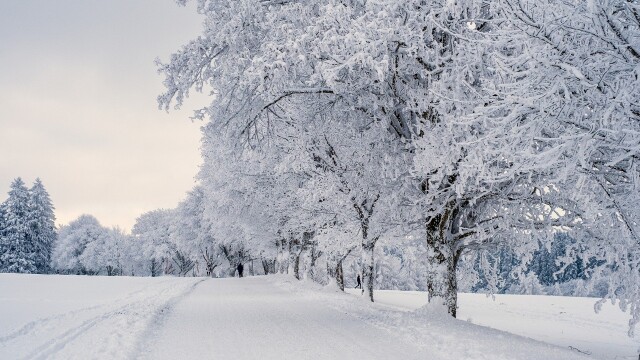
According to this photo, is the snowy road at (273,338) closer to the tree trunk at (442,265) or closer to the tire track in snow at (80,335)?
the tire track in snow at (80,335)

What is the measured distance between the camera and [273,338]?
29.1 ft

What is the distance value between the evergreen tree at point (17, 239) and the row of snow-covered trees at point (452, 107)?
54.1 meters

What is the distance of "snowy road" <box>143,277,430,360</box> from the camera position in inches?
292

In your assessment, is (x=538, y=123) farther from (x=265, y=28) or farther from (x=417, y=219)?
(x=417, y=219)

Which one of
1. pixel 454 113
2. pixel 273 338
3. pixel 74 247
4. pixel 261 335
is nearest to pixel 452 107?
pixel 454 113

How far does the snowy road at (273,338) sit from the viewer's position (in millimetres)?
7410

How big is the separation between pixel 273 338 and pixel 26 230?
61.2 metres

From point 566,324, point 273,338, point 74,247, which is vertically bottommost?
point 566,324

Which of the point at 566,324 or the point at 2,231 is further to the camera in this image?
the point at 2,231

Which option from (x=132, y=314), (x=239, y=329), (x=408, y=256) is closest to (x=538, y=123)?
(x=239, y=329)

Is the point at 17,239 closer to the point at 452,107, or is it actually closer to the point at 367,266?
the point at 367,266

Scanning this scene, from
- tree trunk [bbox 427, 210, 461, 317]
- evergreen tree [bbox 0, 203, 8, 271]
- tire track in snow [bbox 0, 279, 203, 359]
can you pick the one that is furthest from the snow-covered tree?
tree trunk [bbox 427, 210, 461, 317]

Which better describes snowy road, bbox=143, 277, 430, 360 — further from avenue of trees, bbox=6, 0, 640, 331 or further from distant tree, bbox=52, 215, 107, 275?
distant tree, bbox=52, 215, 107, 275

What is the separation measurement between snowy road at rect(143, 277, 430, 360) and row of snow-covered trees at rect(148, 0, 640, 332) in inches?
109
